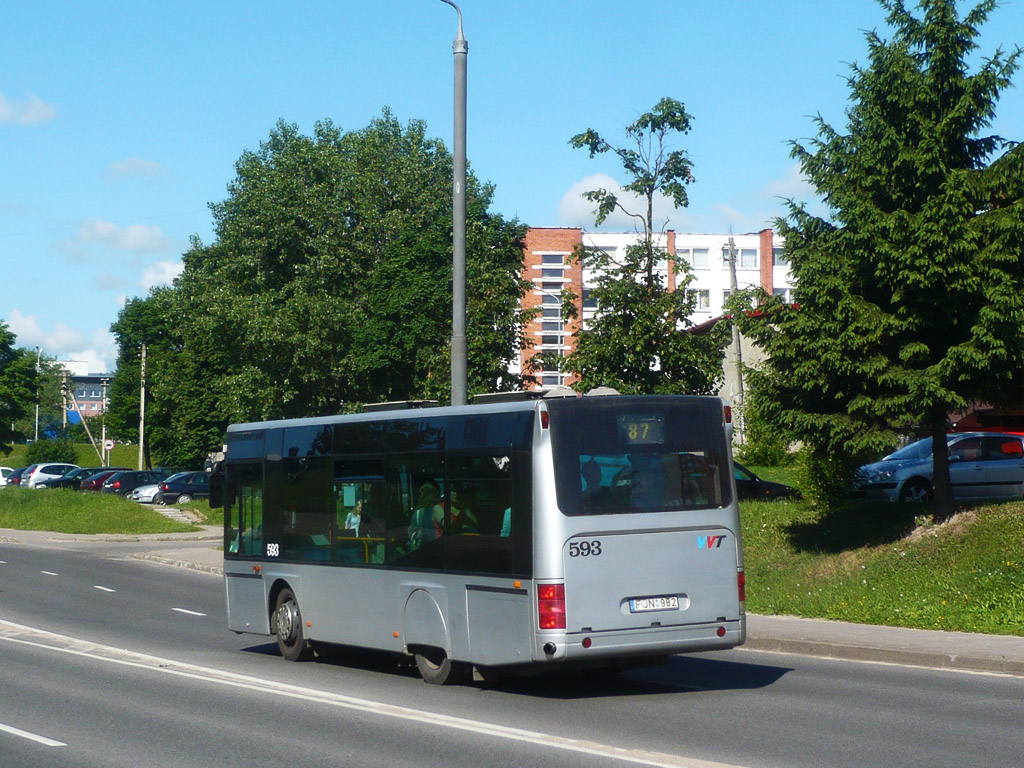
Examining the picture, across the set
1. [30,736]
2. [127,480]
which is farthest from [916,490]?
[127,480]

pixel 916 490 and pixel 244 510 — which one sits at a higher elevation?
pixel 916 490

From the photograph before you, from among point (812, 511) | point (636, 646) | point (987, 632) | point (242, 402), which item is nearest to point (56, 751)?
point (636, 646)

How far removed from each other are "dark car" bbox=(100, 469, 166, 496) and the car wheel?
1685 inches

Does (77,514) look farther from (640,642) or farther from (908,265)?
(640,642)

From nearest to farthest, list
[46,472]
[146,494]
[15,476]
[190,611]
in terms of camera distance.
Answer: [190,611] → [146,494] → [46,472] → [15,476]

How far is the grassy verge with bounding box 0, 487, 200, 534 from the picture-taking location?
43.8m

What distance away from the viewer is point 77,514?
150 feet

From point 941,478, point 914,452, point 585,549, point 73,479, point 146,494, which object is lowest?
point 585,549

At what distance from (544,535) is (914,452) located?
52.0 ft

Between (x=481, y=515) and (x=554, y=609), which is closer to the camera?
(x=554, y=609)

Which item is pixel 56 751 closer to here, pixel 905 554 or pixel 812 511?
pixel 905 554

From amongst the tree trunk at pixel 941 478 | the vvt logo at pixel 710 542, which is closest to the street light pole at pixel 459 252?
the vvt logo at pixel 710 542

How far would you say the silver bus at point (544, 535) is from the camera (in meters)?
10.4

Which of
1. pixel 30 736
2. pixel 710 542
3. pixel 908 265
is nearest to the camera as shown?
pixel 30 736
